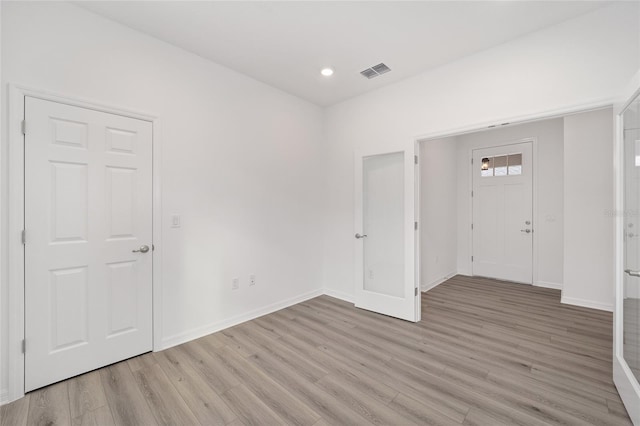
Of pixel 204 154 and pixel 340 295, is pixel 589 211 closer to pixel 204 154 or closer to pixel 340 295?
pixel 340 295

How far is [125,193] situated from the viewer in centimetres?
244

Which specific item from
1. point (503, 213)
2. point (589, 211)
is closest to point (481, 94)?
point (589, 211)

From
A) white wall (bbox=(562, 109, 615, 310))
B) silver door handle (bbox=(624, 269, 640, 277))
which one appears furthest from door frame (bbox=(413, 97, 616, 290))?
white wall (bbox=(562, 109, 615, 310))

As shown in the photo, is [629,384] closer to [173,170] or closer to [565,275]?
[565,275]

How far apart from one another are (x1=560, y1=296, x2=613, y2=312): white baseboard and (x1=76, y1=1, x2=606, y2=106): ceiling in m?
3.47

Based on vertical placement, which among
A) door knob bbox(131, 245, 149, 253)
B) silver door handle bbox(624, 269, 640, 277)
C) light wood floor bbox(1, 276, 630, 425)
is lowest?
light wood floor bbox(1, 276, 630, 425)

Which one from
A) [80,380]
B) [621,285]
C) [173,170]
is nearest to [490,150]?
Result: [621,285]

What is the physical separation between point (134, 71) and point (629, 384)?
438 centimetres

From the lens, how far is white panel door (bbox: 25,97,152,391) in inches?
80.4

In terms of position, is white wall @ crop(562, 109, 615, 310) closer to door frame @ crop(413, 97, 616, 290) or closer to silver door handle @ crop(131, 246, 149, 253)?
door frame @ crop(413, 97, 616, 290)

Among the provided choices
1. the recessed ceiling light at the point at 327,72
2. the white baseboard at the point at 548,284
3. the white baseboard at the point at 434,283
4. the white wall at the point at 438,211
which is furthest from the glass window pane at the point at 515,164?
the recessed ceiling light at the point at 327,72

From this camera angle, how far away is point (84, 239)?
2246 millimetres

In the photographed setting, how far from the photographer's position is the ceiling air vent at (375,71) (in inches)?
122

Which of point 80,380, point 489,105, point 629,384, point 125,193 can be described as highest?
point 489,105
